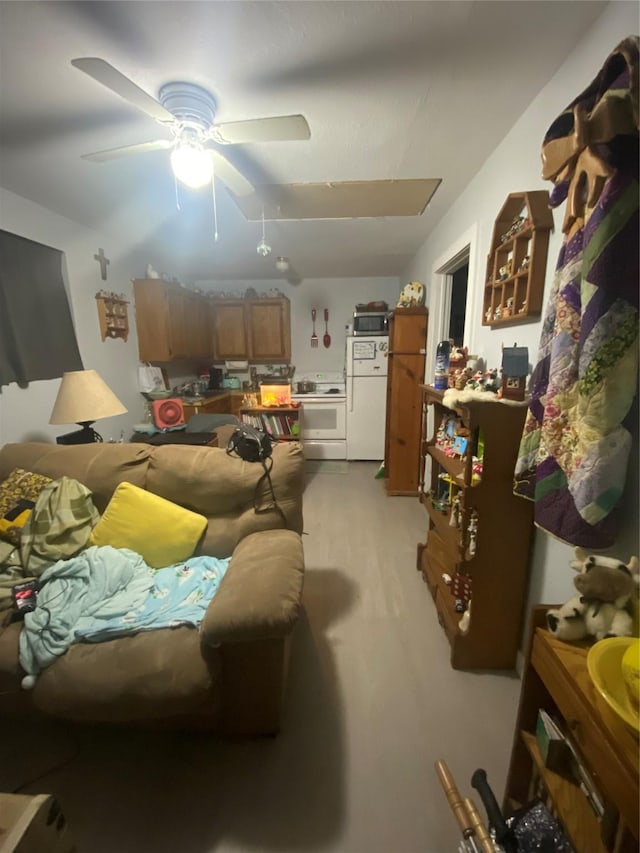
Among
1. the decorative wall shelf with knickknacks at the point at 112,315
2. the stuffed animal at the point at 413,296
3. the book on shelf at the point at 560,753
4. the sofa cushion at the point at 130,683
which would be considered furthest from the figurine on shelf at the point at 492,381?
the decorative wall shelf with knickknacks at the point at 112,315

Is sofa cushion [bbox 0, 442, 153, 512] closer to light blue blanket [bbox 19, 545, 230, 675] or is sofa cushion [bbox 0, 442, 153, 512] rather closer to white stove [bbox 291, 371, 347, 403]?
light blue blanket [bbox 19, 545, 230, 675]

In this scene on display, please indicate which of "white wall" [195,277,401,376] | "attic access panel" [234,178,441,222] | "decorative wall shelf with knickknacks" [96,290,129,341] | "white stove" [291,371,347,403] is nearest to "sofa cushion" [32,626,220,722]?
"attic access panel" [234,178,441,222]

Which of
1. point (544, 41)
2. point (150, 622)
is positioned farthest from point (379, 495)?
point (544, 41)

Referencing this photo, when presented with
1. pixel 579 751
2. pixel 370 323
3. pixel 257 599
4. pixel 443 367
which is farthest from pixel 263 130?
pixel 370 323

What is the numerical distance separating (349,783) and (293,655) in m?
0.54

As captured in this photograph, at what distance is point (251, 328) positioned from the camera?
445 cm

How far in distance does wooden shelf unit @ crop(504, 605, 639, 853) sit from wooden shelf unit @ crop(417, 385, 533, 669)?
522 mm

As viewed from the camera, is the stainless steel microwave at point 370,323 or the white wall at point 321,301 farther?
the white wall at point 321,301

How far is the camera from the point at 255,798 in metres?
1.13

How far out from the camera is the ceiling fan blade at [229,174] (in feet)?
4.65

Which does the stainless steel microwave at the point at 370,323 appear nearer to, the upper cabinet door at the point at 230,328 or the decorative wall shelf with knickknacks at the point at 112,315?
the upper cabinet door at the point at 230,328

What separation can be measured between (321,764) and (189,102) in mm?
2425

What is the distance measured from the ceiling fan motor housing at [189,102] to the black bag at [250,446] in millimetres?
1247

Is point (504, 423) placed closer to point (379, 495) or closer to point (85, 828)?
point (85, 828)
